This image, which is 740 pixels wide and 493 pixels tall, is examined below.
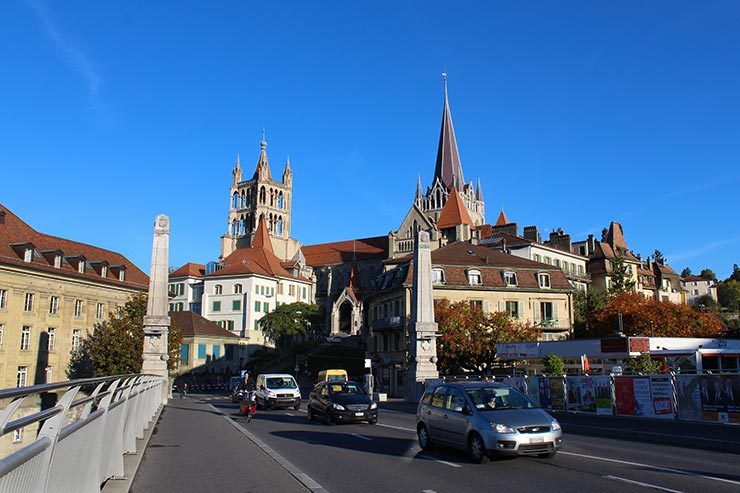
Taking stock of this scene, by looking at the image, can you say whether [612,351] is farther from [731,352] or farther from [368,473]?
[368,473]

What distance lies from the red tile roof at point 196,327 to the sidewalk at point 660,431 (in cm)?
5984

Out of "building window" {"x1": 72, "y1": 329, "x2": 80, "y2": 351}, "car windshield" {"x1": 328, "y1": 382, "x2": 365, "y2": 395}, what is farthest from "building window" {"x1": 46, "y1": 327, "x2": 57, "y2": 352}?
"car windshield" {"x1": 328, "y1": 382, "x2": 365, "y2": 395}

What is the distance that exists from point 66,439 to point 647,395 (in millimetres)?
21260

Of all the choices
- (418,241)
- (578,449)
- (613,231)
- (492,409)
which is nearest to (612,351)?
(418,241)

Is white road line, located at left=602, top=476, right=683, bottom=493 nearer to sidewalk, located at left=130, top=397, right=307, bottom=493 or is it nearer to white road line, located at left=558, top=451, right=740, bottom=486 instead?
white road line, located at left=558, top=451, right=740, bottom=486

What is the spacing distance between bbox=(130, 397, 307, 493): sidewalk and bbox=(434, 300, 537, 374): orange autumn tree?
2944 centimetres

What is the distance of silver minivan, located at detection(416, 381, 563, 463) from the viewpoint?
11.7m

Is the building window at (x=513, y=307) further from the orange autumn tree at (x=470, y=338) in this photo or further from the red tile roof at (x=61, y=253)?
the red tile roof at (x=61, y=253)

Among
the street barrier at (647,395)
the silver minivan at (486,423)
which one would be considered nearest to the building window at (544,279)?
the street barrier at (647,395)

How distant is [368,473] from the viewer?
11.2 metres

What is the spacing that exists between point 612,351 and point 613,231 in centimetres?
6516

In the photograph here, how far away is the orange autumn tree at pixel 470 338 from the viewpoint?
46.9 meters

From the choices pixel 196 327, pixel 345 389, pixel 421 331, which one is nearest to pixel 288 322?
pixel 196 327

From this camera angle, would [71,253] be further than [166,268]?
Yes
